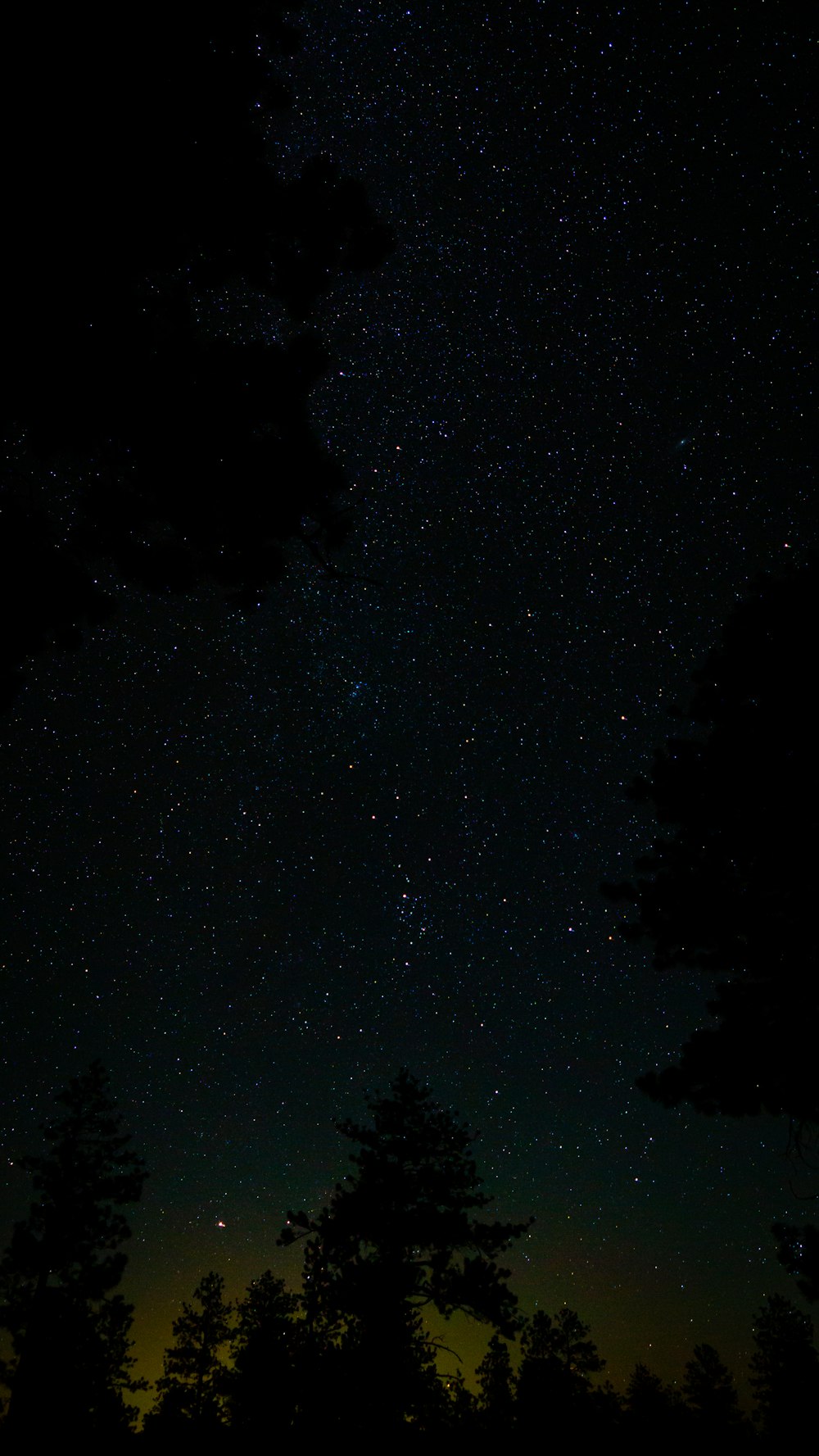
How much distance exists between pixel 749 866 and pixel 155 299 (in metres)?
8.65

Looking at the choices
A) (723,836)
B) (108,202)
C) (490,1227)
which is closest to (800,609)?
(723,836)

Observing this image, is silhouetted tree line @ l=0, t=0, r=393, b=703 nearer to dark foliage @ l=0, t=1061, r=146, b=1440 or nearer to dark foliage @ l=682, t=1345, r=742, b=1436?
dark foliage @ l=0, t=1061, r=146, b=1440

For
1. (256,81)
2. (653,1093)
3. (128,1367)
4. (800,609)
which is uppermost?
(256,81)

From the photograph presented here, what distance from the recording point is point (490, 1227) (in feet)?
57.4

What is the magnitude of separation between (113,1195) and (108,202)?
29.7 meters

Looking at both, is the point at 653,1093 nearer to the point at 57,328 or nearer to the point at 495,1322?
the point at 57,328

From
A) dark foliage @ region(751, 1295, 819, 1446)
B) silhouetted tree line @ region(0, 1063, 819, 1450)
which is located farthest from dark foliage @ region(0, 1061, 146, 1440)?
dark foliage @ region(751, 1295, 819, 1446)

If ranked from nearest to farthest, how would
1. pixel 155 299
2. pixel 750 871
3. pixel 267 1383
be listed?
pixel 155 299 < pixel 750 871 < pixel 267 1383

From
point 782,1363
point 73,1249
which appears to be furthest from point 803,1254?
point 782,1363

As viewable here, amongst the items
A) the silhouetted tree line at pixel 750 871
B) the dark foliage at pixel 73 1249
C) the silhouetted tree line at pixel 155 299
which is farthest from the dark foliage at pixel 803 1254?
the dark foliage at pixel 73 1249

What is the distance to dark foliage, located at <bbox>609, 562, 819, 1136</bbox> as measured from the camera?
8.21 meters

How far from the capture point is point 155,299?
562 cm

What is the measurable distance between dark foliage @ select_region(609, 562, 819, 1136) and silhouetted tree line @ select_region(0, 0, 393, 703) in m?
6.44

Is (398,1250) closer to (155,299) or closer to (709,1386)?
(155,299)
